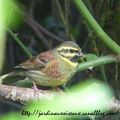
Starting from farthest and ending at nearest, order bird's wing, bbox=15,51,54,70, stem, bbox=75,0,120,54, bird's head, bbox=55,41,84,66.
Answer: bird's wing, bbox=15,51,54,70 < bird's head, bbox=55,41,84,66 < stem, bbox=75,0,120,54

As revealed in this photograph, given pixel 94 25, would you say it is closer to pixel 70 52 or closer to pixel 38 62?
pixel 70 52

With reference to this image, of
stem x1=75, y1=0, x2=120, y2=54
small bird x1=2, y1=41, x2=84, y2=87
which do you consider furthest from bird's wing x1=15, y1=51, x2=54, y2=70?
stem x1=75, y1=0, x2=120, y2=54

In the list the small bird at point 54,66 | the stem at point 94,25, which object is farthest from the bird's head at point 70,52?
the stem at point 94,25

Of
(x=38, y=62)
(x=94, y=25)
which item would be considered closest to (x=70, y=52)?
(x=38, y=62)

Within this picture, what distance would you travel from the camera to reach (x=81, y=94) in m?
1.40

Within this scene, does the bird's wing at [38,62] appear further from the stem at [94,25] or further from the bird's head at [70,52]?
the stem at [94,25]

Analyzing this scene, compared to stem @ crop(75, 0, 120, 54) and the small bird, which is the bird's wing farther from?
stem @ crop(75, 0, 120, 54)

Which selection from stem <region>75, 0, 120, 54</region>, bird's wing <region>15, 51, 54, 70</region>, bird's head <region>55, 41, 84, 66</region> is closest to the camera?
stem <region>75, 0, 120, 54</region>

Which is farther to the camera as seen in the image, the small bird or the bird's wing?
the bird's wing

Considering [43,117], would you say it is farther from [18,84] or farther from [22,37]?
[22,37]

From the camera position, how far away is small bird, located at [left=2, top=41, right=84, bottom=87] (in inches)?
111

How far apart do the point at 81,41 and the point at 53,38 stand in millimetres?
335

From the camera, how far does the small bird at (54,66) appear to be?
9.22 ft

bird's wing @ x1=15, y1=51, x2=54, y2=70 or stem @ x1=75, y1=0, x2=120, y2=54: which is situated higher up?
bird's wing @ x1=15, y1=51, x2=54, y2=70
